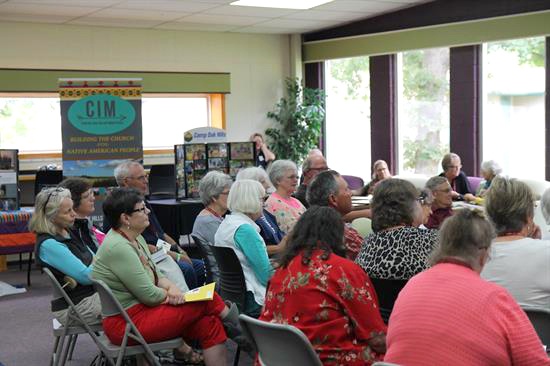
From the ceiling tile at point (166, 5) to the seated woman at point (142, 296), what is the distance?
551 centimetres

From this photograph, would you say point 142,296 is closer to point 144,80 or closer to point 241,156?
point 241,156

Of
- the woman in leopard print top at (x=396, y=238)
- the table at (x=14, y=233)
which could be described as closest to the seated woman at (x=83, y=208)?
the woman in leopard print top at (x=396, y=238)

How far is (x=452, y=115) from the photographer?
34.6 feet

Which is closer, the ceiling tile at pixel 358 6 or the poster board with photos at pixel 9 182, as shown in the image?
the poster board with photos at pixel 9 182

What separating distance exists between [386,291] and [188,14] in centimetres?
752

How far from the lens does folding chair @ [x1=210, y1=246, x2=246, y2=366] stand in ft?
14.5

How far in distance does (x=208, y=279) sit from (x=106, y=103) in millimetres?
3725

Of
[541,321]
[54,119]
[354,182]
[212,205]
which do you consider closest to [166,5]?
[54,119]

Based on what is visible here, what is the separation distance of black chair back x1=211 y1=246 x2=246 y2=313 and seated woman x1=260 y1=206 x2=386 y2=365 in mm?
1301

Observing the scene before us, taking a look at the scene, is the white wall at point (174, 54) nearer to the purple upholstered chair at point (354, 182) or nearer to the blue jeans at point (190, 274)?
the purple upholstered chair at point (354, 182)

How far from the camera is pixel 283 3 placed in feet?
32.4

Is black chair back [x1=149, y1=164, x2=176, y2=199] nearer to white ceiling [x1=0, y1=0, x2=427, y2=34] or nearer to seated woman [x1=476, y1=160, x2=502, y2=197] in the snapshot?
white ceiling [x1=0, y1=0, x2=427, y2=34]

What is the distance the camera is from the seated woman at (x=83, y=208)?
16.5ft

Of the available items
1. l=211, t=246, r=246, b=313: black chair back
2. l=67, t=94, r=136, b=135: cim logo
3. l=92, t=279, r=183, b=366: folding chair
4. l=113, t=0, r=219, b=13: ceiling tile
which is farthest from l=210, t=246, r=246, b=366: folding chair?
l=113, t=0, r=219, b=13: ceiling tile
